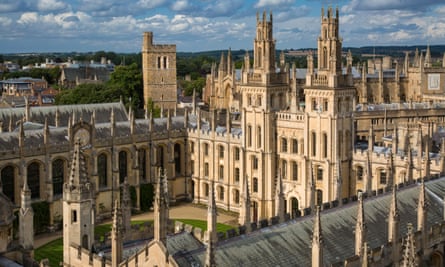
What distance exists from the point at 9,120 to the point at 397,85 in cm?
4220

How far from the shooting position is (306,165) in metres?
42.4

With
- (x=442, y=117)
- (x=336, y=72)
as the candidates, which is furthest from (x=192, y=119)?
(x=442, y=117)

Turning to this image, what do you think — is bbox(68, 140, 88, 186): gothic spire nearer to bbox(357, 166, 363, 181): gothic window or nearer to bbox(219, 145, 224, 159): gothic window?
bbox(357, 166, 363, 181): gothic window

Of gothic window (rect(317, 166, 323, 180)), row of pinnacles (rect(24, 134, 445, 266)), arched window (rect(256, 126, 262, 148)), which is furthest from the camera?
arched window (rect(256, 126, 262, 148))

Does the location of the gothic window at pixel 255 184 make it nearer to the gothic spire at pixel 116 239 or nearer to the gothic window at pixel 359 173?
the gothic window at pixel 359 173

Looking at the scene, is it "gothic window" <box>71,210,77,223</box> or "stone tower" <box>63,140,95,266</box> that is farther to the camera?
"gothic window" <box>71,210,77,223</box>

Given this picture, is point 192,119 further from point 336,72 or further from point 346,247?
point 346,247

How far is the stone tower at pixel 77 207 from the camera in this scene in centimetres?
2241

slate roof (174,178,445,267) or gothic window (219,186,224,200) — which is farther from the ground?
slate roof (174,178,445,267)

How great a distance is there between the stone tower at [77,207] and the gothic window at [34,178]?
20.9m

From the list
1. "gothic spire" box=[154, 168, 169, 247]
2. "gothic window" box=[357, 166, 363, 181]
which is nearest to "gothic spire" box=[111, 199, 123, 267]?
"gothic spire" box=[154, 168, 169, 247]

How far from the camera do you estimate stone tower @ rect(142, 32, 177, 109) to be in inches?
2965

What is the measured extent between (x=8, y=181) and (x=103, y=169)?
24.6 ft

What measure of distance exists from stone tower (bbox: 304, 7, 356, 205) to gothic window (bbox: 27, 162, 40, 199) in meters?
18.2
